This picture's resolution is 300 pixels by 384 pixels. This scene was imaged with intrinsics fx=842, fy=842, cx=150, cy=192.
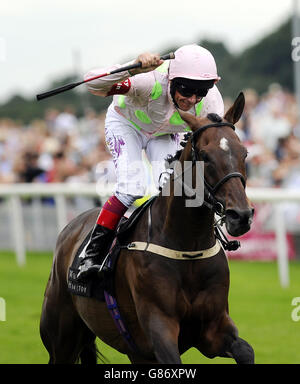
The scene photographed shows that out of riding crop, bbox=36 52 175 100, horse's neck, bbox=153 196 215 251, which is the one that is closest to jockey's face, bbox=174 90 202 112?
riding crop, bbox=36 52 175 100

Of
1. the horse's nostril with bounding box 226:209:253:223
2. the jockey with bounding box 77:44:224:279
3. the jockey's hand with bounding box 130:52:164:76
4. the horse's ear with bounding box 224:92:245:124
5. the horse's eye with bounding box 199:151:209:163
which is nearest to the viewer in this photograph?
the horse's nostril with bounding box 226:209:253:223

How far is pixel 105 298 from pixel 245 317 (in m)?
3.78

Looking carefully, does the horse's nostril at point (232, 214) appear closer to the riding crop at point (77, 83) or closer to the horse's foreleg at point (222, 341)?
the horse's foreleg at point (222, 341)

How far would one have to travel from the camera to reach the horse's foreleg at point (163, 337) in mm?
4586

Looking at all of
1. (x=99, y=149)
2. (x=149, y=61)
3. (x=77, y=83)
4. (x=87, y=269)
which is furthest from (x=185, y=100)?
(x=99, y=149)

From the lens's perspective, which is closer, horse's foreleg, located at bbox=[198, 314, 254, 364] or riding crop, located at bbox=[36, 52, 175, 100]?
horse's foreleg, located at bbox=[198, 314, 254, 364]

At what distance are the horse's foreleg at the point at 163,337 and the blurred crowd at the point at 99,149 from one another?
6762 millimetres

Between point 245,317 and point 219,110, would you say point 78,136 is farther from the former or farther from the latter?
point 219,110

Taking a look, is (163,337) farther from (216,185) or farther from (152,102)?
(152,102)

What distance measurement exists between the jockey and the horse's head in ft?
1.28

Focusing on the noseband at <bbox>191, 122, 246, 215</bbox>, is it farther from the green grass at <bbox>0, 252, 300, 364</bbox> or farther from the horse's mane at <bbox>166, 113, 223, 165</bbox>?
the green grass at <bbox>0, 252, 300, 364</bbox>

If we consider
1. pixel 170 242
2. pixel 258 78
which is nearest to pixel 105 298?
pixel 170 242

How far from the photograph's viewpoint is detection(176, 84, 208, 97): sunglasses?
198 inches

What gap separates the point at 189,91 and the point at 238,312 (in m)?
4.55
